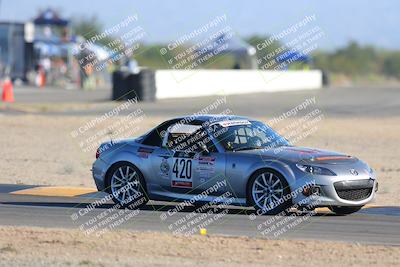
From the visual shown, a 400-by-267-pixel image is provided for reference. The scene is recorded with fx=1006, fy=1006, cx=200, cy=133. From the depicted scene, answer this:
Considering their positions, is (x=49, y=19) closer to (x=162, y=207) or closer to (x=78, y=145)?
(x=78, y=145)

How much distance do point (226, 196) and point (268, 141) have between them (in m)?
1.06

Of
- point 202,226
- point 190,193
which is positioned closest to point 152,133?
point 190,193

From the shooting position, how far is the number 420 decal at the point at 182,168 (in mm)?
12867

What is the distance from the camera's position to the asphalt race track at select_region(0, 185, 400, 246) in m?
11.1

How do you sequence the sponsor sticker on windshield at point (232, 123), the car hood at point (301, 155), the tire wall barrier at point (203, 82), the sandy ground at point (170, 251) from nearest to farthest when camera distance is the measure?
the sandy ground at point (170, 251) → the car hood at point (301, 155) → the sponsor sticker on windshield at point (232, 123) → the tire wall barrier at point (203, 82)

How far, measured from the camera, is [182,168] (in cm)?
1294

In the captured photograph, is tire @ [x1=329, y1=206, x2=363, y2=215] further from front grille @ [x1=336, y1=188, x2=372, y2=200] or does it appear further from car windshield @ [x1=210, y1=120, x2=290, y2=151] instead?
car windshield @ [x1=210, y1=120, x2=290, y2=151]

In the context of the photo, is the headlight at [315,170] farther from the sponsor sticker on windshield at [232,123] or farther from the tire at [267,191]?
the sponsor sticker on windshield at [232,123]

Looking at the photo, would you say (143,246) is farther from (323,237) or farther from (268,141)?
(268,141)

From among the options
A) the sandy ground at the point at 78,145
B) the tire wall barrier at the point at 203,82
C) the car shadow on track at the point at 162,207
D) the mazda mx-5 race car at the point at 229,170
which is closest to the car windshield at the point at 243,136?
the mazda mx-5 race car at the point at 229,170

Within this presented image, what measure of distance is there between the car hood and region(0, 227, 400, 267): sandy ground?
222 centimetres

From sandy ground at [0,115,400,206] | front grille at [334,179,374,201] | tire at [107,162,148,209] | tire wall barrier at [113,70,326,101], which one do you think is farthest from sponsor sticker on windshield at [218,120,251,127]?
tire wall barrier at [113,70,326,101]

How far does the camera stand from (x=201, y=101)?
42125mm

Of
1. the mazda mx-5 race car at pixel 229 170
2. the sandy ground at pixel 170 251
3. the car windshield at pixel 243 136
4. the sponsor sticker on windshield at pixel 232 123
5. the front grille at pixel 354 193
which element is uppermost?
the sponsor sticker on windshield at pixel 232 123
